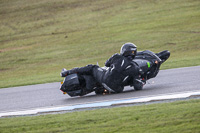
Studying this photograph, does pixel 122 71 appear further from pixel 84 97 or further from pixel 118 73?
pixel 84 97

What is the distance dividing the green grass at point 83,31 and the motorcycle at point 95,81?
31.0 ft

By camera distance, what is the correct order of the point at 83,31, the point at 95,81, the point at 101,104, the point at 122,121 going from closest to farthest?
the point at 122,121
the point at 101,104
the point at 95,81
the point at 83,31

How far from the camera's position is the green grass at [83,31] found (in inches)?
965

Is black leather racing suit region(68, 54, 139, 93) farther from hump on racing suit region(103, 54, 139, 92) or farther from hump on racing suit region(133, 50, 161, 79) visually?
hump on racing suit region(133, 50, 161, 79)

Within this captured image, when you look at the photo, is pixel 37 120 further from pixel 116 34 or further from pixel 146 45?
pixel 116 34

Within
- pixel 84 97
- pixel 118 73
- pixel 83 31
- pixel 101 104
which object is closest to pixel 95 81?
pixel 84 97

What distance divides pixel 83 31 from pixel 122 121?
88.2ft

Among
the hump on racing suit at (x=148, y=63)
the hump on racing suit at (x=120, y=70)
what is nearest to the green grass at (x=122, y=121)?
the hump on racing suit at (x=120, y=70)

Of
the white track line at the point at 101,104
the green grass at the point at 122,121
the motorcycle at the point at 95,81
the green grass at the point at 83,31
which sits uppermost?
→ the green grass at the point at 83,31

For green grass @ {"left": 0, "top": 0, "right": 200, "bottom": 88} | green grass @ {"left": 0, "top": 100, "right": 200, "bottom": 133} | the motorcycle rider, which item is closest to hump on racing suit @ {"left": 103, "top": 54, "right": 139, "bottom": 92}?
the motorcycle rider

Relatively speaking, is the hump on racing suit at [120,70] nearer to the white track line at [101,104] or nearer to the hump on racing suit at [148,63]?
the hump on racing suit at [148,63]

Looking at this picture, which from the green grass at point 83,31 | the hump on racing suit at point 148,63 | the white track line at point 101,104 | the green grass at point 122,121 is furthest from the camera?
the green grass at point 83,31

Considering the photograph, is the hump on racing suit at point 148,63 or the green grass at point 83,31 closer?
the hump on racing suit at point 148,63

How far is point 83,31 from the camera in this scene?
33594mm
